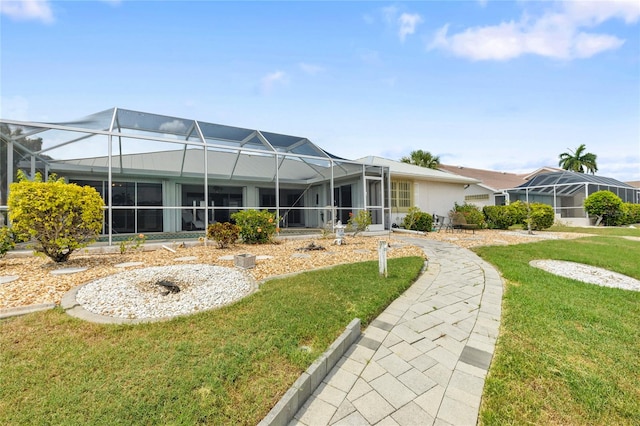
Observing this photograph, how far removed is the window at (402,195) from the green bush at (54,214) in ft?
43.4

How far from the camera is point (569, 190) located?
22000 mm

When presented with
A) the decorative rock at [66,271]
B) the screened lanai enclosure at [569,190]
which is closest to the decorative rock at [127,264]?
the decorative rock at [66,271]

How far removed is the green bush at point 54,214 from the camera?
5148 millimetres

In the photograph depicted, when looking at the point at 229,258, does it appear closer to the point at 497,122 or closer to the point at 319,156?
the point at 319,156

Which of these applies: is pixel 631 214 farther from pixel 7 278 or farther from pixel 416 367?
pixel 7 278

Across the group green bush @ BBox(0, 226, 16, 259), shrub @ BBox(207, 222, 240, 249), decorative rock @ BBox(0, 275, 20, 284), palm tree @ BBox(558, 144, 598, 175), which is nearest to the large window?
shrub @ BBox(207, 222, 240, 249)

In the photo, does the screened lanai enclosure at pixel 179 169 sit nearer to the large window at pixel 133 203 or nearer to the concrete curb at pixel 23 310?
the large window at pixel 133 203

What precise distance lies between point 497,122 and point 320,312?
13.4 m

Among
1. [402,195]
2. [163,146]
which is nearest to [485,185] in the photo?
[402,195]

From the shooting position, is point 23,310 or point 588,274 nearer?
point 23,310

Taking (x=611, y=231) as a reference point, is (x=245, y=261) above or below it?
above

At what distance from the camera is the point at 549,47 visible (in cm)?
796

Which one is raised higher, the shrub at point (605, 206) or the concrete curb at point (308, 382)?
the shrub at point (605, 206)

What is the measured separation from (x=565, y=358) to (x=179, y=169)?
571 inches
